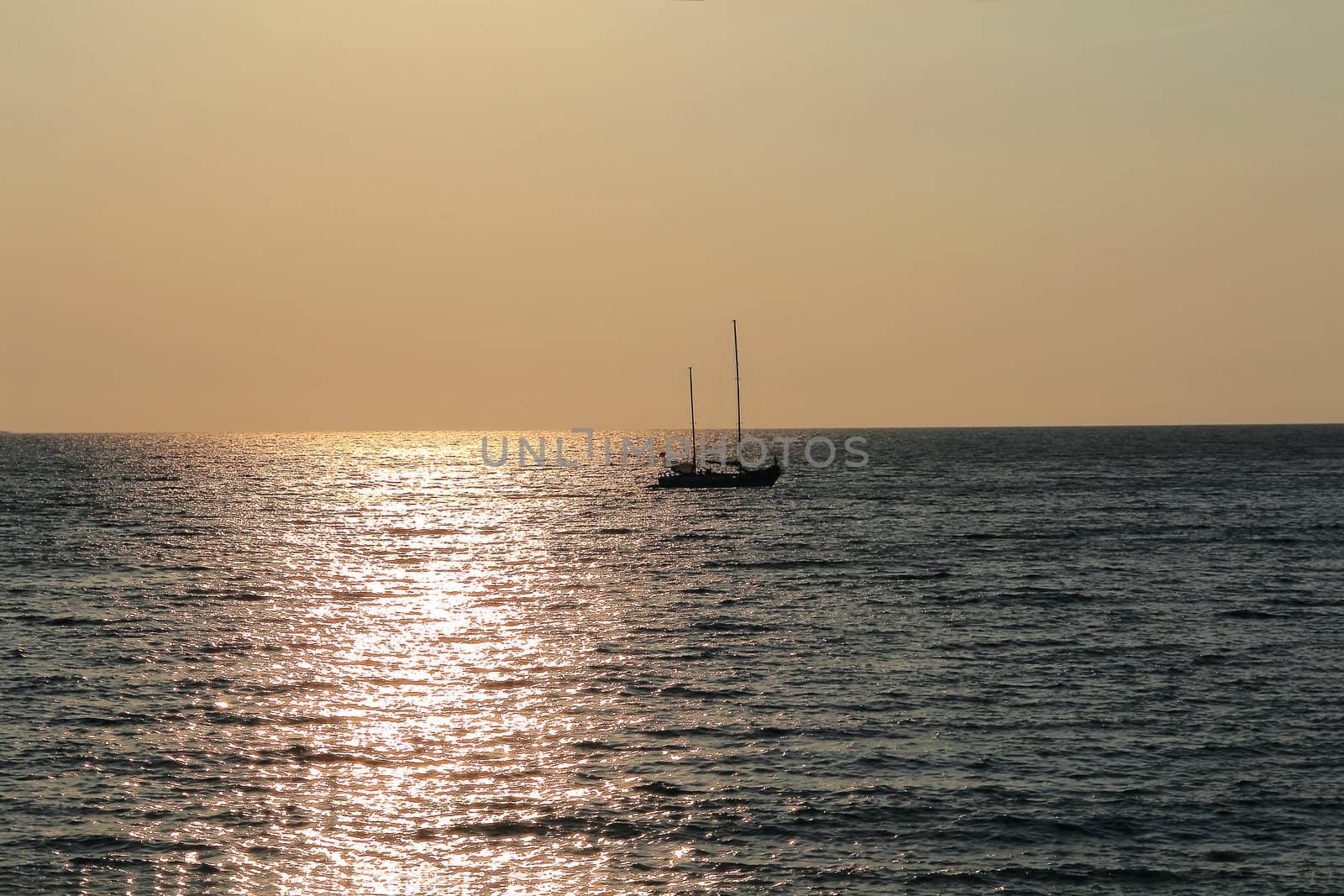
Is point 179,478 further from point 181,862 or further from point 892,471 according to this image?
point 181,862

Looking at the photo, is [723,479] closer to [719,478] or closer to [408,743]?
[719,478]

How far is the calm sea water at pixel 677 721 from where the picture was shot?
2447 centimetres

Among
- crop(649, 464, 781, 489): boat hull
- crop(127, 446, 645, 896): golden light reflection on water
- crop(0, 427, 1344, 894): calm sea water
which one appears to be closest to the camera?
crop(127, 446, 645, 896): golden light reflection on water

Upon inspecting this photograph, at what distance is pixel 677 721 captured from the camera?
3488 cm

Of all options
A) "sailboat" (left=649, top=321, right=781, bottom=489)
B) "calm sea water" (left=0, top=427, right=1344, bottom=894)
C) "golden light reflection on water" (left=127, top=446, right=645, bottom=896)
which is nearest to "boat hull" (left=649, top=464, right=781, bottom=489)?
"sailboat" (left=649, top=321, right=781, bottom=489)

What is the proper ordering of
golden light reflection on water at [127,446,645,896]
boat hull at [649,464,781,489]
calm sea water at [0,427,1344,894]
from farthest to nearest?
boat hull at [649,464,781,489] → calm sea water at [0,427,1344,894] → golden light reflection on water at [127,446,645,896]

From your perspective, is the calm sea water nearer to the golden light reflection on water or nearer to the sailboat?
the golden light reflection on water

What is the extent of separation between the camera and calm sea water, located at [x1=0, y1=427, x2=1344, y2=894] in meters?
24.5

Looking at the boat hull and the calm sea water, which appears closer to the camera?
the calm sea water

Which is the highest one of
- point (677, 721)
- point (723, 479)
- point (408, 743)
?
point (723, 479)

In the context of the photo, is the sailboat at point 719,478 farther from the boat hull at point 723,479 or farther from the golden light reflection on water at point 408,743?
the golden light reflection on water at point 408,743

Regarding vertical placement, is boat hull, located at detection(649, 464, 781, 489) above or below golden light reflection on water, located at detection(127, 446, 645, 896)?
above

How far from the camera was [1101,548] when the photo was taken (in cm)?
7962

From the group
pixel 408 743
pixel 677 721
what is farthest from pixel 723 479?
pixel 408 743
